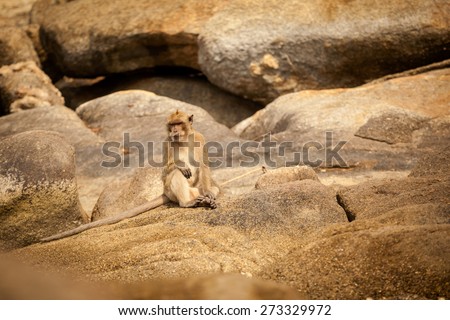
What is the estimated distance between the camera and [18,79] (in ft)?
49.5

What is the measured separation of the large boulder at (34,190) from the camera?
7.85 metres

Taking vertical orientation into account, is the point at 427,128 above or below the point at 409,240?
below

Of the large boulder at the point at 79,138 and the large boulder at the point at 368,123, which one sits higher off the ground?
the large boulder at the point at 368,123

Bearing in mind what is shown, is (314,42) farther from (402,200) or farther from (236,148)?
(402,200)

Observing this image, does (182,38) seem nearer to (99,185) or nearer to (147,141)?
(147,141)

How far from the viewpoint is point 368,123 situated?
10.8 m

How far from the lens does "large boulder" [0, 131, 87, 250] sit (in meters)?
7.85

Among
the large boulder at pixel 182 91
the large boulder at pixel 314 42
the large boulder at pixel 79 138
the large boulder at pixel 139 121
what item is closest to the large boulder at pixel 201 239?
the large boulder at pixel 79 138

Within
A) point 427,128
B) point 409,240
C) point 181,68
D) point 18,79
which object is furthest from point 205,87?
point 409,240

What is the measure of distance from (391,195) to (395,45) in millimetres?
6989

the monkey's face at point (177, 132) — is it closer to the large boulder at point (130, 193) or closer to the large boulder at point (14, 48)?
the large boulder at point (130, 193)

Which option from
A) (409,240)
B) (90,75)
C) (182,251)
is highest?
(409,240)

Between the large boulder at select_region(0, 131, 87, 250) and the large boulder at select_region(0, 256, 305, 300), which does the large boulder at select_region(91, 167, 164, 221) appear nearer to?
the large boulder at select_region(0, 131, 87, 250)

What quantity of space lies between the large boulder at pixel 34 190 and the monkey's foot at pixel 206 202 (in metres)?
1.76
